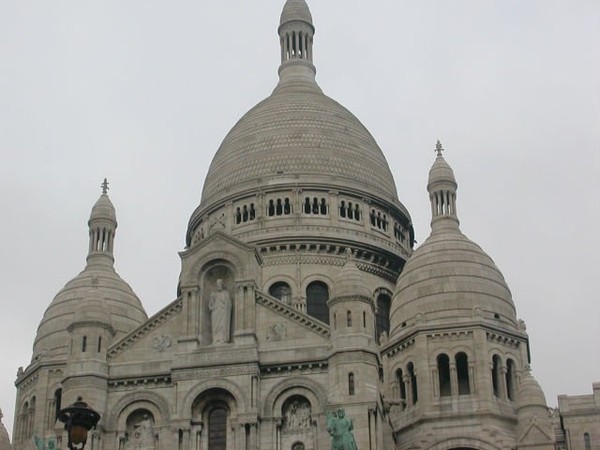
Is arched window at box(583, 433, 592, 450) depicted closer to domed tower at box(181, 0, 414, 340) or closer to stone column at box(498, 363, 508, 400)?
stone column at box(498, 363, 508, 400)

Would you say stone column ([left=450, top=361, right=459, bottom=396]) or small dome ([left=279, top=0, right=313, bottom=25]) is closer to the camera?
stone column ([left=450, top=361, right=459, bottom=396])

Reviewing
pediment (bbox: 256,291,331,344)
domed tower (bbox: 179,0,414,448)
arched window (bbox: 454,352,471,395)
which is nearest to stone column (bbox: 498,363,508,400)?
arched window (bbox: 454,352,471,395)

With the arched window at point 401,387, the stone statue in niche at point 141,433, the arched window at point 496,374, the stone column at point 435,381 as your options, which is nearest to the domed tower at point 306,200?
the arched window at point 401,387

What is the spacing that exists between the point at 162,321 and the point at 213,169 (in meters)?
22.2

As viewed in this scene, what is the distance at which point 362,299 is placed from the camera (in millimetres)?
46219

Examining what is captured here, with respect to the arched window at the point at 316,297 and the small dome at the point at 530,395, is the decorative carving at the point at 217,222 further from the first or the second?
the small dome at the point at 530,395

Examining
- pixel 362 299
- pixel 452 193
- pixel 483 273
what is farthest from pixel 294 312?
pixel 452 193

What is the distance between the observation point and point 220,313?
47469mm

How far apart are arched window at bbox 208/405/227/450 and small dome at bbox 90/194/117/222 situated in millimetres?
21276

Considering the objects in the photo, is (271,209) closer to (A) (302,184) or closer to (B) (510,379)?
(A) (302,184)

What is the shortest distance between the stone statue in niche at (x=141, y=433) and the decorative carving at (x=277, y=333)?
539 centimetres

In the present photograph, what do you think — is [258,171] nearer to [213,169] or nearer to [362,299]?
[213,169]

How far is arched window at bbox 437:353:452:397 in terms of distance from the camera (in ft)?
173

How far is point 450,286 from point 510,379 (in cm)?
482
